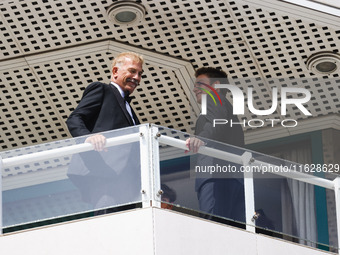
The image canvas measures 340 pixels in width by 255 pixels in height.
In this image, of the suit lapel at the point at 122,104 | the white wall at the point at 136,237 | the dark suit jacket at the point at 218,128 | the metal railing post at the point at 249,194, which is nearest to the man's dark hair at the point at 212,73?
the dark suit jacket at the point at 218,128

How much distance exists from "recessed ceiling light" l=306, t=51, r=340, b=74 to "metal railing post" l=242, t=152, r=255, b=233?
2058 mm

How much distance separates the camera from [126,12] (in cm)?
1061

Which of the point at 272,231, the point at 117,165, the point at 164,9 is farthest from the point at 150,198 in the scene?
the point at 164,9

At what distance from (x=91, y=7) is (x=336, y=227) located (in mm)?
2737

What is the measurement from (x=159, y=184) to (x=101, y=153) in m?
0.45

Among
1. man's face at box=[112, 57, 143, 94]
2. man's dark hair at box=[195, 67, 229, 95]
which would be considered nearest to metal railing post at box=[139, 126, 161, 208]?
man's face at box=[112, 57, 143, 94]

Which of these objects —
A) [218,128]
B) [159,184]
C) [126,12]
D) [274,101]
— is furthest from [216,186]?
[274,101]

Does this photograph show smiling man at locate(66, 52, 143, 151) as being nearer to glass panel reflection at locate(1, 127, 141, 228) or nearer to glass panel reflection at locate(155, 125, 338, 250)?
glass panel reflection at locate(1, 127, 141, 228)

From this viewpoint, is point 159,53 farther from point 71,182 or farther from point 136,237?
point 136,237

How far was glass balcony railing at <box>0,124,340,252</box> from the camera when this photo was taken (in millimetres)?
8859

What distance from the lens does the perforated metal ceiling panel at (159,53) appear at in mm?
10742

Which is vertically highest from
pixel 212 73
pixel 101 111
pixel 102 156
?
pixel 212 73

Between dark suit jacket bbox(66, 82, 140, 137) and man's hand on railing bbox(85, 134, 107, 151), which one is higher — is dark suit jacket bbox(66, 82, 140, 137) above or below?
above

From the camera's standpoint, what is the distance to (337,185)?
31.6 feet
